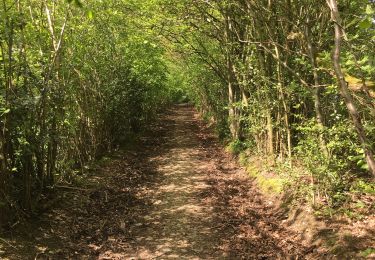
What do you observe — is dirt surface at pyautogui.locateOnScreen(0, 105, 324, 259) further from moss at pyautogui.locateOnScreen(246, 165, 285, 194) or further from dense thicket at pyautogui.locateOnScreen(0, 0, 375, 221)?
dense thicket at pyautogui.locateOnScreen(0, 0, 375, 221)

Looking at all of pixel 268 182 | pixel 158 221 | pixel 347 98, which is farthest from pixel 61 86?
pixel 347 98

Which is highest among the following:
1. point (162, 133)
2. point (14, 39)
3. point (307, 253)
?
point (14, 39)

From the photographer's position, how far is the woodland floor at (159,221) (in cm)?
579

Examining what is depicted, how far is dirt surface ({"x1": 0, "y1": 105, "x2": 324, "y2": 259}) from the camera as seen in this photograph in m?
5.78

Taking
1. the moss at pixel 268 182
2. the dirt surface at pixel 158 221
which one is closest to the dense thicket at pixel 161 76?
the moss at pixel 268 182

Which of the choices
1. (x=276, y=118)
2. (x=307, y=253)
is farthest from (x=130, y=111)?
(x=307, y=253)

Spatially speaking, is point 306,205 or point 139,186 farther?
point 139,186

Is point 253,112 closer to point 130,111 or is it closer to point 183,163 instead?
point 183,163

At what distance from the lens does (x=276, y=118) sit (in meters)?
9.51

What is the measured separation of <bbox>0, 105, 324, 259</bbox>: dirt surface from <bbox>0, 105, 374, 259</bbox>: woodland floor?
0.02m

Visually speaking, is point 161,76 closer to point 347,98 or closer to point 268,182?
point 268,182

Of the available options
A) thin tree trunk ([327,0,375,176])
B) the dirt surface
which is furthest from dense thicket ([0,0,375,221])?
the dirt surface

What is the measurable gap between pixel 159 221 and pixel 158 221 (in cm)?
2

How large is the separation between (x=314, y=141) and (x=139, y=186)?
15.8 ft
